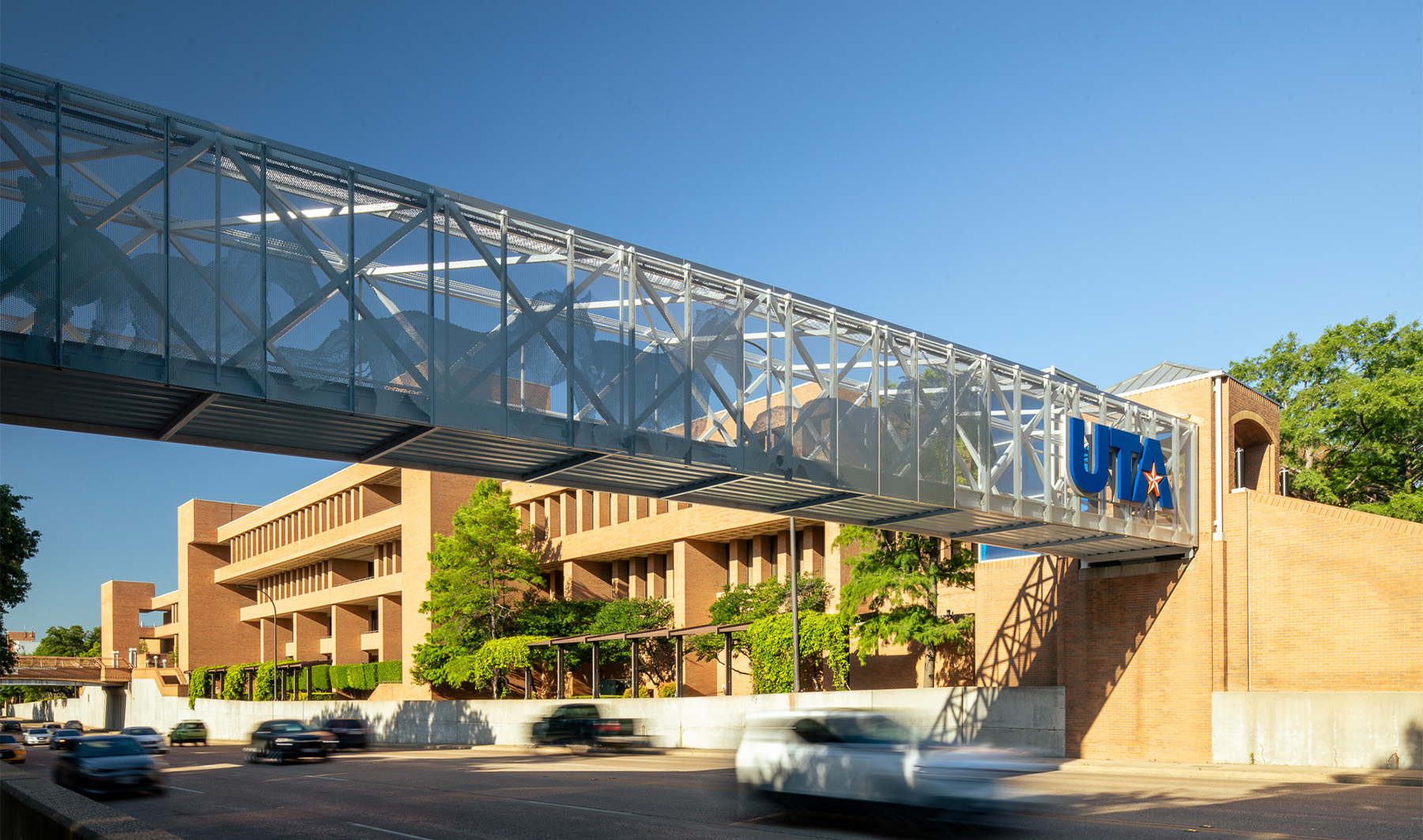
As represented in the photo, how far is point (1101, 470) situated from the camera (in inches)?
1049

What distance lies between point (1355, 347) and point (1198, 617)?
72.9ft

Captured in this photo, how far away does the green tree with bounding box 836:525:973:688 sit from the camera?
109 ft

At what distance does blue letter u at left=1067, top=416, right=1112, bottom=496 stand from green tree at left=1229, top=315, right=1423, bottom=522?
59.4 feet

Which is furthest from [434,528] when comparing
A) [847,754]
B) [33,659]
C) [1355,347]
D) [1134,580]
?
[33,659]

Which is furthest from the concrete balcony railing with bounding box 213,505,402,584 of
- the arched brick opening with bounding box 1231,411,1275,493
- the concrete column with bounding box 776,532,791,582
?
the arched brick opening with bounding box 1231,411,1275,493

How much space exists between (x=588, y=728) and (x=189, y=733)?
33699 millimetres

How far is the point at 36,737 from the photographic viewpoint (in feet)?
204

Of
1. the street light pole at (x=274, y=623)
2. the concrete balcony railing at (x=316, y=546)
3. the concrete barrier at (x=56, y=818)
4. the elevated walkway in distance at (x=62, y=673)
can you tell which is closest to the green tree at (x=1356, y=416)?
the concrete barrier at (x=56, y=818)

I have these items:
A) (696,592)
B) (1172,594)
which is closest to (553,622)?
(696,592)

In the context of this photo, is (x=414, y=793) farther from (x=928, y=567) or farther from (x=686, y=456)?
(x=928, y=567)

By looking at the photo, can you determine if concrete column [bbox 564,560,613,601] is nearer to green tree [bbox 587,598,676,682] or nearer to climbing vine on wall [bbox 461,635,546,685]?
green tree [bbox 587,598,676,682]

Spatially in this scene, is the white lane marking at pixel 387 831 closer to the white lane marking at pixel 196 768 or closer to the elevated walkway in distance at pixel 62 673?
the white lane marking at pixel 196 768

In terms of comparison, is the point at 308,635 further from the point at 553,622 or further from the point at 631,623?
the point at 631,623

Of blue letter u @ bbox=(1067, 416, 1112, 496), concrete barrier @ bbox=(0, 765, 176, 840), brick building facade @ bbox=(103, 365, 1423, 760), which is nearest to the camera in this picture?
concrete barrier @ bbox=(0, 765, 176, 840)
